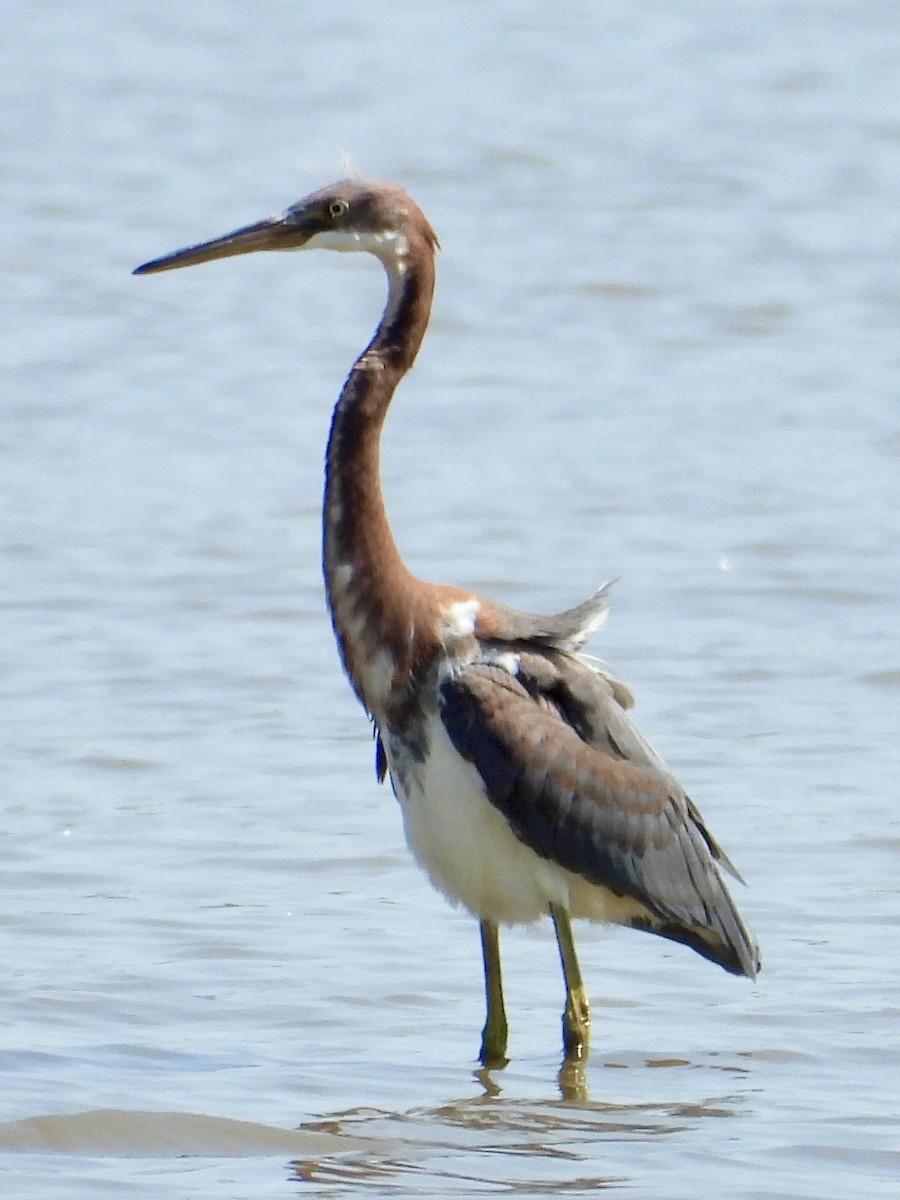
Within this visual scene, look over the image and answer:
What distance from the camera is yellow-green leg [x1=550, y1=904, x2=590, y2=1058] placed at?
7070 millimetres

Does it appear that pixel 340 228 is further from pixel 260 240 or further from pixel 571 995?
pixel 571 995

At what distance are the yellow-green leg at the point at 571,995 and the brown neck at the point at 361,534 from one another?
0.80 meters

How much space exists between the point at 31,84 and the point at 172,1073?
18.3 m

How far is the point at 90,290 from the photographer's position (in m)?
18.0

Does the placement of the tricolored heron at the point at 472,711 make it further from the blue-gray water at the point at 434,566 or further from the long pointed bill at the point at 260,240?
the blue-gray water at the point at 434,566

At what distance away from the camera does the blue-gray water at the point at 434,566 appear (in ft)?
22.4

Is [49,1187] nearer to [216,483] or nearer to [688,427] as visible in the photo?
[216,483]

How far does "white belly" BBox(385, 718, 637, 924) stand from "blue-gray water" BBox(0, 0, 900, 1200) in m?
0.46

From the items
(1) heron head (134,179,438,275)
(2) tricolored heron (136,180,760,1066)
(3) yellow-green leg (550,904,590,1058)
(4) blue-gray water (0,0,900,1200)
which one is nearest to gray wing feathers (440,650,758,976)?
(2) tricolored heron (136,180,760,1066)

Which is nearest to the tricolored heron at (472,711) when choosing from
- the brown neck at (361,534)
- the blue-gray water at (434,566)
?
the brown neck at (361,534)

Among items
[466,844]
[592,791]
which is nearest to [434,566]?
[592,791]

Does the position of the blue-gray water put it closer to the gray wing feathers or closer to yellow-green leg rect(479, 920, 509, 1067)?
yellow-green leg rect(479, 920, 509, 1067)

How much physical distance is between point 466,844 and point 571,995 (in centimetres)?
54

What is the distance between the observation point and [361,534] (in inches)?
274
